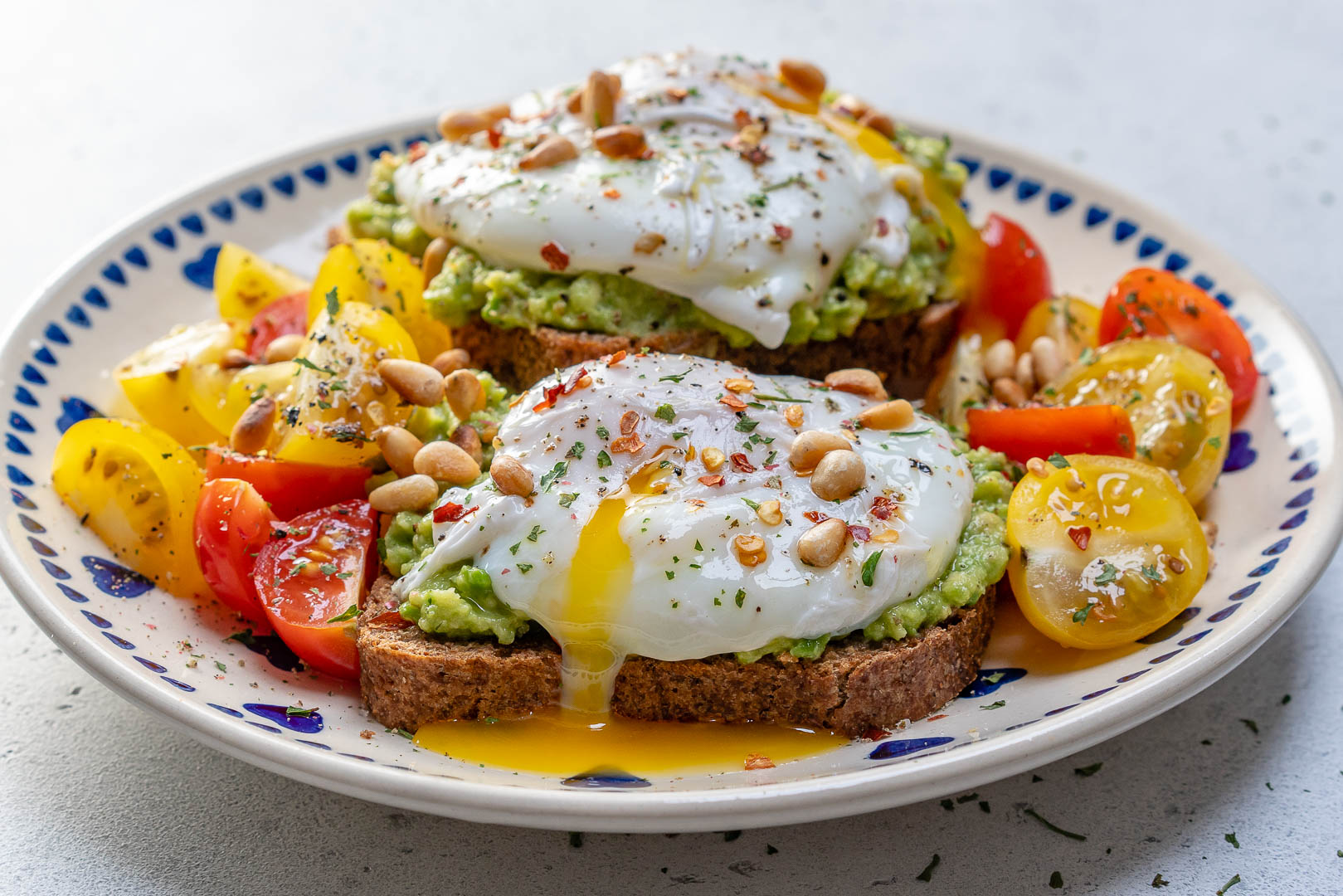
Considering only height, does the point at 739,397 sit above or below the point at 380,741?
above

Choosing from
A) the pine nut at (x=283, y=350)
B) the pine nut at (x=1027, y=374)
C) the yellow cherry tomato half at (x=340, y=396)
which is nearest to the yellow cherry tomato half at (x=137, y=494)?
the yellow cherry tomato half at (x=340, y=396)

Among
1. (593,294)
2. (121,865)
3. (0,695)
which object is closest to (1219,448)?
(593,294)

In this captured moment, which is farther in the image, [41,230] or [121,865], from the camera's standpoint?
[41,230]

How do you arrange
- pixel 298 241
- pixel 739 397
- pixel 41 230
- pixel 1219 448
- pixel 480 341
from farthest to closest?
1. pixel 41 230
2. pixel 298 241
3. pixel 480 341
4. pixel 1219 448
5. pixel 739 397

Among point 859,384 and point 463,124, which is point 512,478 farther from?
point 463,124

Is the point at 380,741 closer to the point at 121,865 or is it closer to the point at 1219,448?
the point at 121,865

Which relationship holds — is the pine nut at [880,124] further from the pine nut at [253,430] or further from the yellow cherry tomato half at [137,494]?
the yellow cherry tomato half at [137,494]

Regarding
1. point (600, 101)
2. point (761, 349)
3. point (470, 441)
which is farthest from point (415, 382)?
point (600, 101)
